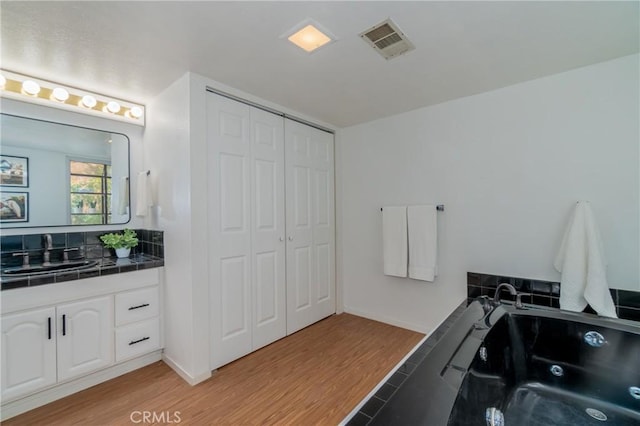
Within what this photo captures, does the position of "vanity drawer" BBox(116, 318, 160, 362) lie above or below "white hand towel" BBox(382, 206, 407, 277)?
below

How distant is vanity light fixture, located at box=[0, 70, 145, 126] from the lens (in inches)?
76.7

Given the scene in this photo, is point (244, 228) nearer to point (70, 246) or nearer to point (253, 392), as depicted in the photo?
point (253, 392)

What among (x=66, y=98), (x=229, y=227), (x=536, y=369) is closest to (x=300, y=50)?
(x=229, y=227)

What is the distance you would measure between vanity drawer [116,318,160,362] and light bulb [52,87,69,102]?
71.9 inches

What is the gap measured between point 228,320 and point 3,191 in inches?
73.4

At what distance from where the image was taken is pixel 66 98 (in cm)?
214

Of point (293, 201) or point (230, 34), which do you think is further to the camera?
Answer: point (293, 201)

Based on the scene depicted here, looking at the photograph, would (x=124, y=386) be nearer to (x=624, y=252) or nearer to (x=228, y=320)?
(x=228, y=320)

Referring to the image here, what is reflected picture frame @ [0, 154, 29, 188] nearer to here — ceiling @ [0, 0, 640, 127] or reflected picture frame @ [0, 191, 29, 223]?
reflected picture frame @ [0, 191, 29, 223]

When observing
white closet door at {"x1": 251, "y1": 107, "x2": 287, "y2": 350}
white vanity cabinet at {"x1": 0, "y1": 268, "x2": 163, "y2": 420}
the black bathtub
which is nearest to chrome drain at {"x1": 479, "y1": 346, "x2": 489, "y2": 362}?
the black bathtub

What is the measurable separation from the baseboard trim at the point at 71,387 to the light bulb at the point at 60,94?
207 centimetres

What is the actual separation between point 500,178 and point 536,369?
4.63 ft

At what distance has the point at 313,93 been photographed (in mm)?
2342

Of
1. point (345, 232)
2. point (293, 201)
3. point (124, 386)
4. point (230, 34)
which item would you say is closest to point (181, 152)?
point (230, 34)
